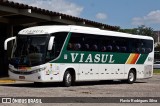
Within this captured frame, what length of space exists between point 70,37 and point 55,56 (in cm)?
154

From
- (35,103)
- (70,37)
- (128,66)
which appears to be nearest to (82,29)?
(70,37)

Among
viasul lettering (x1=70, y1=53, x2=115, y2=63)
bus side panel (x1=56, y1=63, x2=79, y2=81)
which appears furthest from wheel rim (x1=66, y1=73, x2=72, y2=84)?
viasul lettering (x1=70, y1=53, x2=115, y2=63)

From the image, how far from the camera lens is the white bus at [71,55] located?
19.8 meters

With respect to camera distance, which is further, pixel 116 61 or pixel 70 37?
pixel 116 61

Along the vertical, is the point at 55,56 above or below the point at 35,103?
above

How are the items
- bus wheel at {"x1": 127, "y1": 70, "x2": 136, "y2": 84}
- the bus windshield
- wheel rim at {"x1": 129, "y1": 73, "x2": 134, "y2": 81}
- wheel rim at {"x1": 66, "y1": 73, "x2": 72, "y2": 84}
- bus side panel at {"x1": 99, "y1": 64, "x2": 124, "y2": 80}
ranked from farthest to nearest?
wheel rim at {"x1": 129, "y1": 73, "x2": 134, "y2": 81} → bus wheel at {"x1": 127, "y1": 70, "x2": 136, "y2": 84} → bus side panel at {"x1": 99, "y1": 64, "x2": 124, "y2": 80} → wheel rim at {"x1": 66, "y1": 73, "x2": 72, "y2": 84} → the bus windshield

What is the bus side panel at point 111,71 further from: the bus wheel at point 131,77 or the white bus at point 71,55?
the bus wheel at point 131,77

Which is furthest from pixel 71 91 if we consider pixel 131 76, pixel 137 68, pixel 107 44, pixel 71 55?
pixel 137 68

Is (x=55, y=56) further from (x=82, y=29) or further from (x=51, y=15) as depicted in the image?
(x=51, y=15)

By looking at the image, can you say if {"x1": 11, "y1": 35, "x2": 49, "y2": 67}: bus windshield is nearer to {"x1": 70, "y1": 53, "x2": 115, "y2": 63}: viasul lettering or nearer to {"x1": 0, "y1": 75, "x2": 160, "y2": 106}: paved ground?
{"x1": 0, "y1": 75, "x2": 160, "y2": 106}: paved ground

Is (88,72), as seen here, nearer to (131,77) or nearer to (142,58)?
(131,77)

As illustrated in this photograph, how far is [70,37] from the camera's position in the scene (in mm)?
21203

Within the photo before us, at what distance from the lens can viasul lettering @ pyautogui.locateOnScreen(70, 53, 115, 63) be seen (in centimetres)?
2164

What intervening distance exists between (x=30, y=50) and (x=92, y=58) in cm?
430
